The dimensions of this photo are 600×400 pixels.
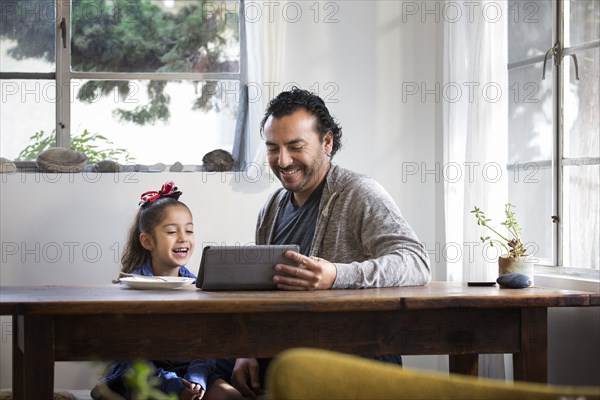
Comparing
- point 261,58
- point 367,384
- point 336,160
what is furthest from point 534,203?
point 367,384

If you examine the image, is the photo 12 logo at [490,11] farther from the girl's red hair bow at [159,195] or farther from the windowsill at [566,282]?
the girl's red hair bow at [159,195]

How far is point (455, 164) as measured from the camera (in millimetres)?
4031

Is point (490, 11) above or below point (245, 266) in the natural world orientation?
above

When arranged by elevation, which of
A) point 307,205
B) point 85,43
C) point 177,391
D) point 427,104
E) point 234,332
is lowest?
point 177,391

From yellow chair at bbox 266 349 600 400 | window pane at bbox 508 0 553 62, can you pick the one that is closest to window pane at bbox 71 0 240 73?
window pane at bbox 508 0 553 62

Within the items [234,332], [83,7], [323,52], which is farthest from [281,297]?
[83,7]

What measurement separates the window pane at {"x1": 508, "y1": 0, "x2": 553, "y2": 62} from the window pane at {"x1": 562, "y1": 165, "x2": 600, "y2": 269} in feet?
1.85

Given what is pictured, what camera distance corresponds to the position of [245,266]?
2.44 m

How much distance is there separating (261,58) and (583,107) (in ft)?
4.76

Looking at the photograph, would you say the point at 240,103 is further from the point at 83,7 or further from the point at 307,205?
the point at 307,205

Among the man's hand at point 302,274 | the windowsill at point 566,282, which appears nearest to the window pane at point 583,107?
the windowsill at point 566,282

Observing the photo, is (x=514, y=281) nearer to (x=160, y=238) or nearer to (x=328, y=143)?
(x=328, y=143)

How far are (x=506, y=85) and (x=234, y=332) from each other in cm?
206

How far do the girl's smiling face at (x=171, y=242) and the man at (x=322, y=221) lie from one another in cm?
27
